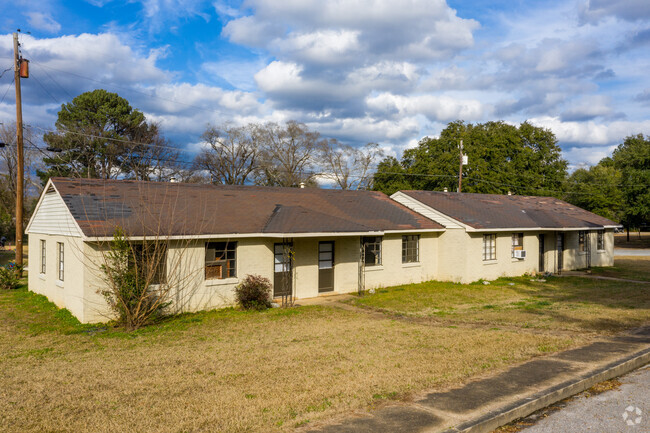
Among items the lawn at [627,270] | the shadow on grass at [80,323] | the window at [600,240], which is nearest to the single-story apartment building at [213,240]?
the shadow on grass at [80,323]

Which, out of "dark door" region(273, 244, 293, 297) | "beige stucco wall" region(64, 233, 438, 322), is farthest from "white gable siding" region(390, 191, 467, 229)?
"dark door" region(273, 244, 293, 297)

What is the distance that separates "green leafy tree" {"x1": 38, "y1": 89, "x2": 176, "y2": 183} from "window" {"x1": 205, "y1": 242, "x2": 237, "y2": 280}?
86.5ft

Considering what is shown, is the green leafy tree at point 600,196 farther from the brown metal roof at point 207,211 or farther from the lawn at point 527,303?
the brown metal roof at point 207,211

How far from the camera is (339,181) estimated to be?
52.4 m

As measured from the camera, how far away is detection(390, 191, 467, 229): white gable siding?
69.8ft

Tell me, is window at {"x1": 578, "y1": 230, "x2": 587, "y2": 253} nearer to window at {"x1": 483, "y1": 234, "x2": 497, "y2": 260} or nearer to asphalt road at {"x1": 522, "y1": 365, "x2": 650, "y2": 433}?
window at {"x1": 483, "y1": 234, "x2": 497, "y2": 260}

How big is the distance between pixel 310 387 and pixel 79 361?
16.1 ft

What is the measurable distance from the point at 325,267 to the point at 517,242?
11.5 meters

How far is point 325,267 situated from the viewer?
701 inches

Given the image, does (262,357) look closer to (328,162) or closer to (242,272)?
(242,272)

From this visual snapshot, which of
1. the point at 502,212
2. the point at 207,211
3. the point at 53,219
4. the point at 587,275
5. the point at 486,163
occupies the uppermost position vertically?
the point at 486,163

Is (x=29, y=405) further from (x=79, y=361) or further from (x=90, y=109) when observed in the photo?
(x=90, y=109)

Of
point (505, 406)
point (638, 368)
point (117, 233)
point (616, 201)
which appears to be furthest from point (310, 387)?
point (616, 201)

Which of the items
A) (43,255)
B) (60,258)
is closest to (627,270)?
(60,258)
